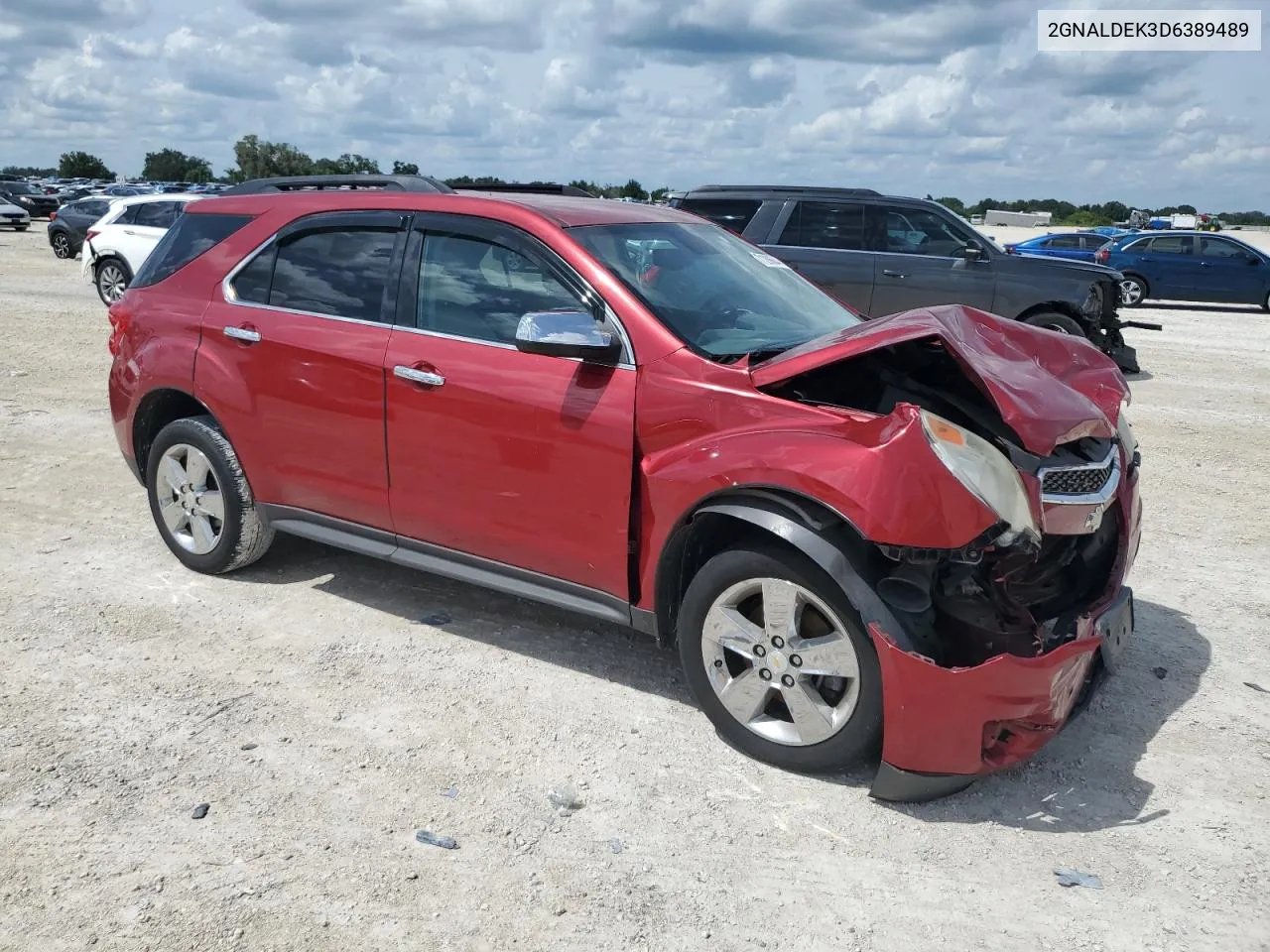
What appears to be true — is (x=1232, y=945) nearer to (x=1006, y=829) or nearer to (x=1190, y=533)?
(x=1006, y=829)

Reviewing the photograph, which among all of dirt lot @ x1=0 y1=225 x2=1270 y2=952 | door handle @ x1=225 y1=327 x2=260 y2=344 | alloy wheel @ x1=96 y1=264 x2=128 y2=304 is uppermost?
door handle @ x1=225 y1=327 x2=260 y2=344

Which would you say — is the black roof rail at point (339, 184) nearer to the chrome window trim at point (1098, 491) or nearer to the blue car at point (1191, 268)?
the chrome window trim at point (1098, 491)

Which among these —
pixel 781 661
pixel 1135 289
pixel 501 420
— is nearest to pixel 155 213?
pixel 501 420

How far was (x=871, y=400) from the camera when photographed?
159 inches

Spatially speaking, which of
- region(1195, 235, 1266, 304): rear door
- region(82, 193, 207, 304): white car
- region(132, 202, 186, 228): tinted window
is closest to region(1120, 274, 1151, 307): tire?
region(1195, 235, 1266, 304): rear door

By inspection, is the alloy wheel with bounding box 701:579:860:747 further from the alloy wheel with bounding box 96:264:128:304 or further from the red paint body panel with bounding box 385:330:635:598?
the alloy wheel with bounding box 96:264:128:304

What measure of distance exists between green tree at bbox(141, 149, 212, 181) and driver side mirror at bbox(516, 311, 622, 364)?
84385 mm

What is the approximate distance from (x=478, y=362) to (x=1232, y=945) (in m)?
3.02

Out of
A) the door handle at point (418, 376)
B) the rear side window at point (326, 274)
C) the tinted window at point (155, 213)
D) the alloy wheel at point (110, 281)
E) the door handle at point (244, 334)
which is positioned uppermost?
the tinted window at point (155, 213)

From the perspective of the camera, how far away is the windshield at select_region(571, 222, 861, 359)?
13.2 ft

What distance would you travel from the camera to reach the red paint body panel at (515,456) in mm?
3840

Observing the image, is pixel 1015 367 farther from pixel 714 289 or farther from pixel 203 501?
pixel 203 501

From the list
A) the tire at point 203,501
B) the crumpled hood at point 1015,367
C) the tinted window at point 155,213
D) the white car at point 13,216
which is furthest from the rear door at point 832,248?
the white car at point 13,216

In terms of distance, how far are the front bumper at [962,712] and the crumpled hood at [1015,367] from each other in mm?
680
